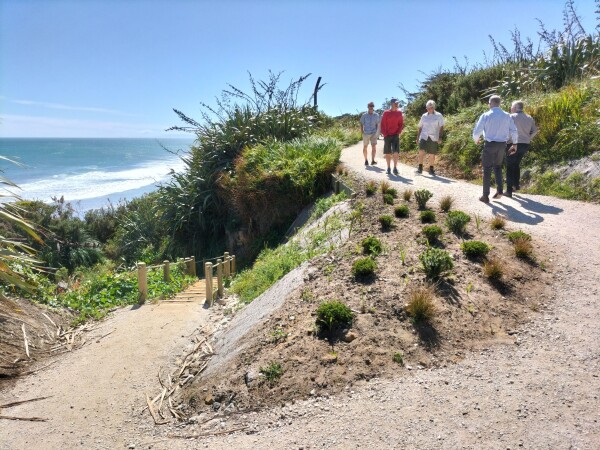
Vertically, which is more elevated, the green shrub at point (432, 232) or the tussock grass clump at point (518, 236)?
the green shrub at point (432, 232)

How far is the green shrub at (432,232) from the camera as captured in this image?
709 centimetres

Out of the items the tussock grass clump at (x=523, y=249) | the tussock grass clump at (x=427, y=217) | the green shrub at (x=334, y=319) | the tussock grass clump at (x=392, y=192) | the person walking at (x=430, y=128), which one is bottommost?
the green shrub at (x=334, y=319)

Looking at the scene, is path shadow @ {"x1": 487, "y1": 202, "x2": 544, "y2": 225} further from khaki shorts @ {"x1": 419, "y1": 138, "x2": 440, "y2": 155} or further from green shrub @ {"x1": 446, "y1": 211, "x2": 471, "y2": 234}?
khaki shorts @ {"x1": 419, "y1": 138, "x2": 440, "y2": 155}

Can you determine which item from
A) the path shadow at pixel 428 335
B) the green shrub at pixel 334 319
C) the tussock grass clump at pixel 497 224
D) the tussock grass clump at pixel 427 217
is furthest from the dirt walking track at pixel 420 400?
the tussock grass clump at pixel 427 217

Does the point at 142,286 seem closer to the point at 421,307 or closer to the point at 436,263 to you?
the point at 436,263

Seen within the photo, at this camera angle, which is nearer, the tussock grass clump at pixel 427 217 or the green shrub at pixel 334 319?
the green shrub at pixel 334 319

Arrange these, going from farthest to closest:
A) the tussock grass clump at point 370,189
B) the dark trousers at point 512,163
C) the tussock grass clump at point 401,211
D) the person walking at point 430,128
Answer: the person walking at point 430,128, the dark trousers at point 512,163, the tussock grass clump at point 370,189, the tussock grass clump at point 401,211

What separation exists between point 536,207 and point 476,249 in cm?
343

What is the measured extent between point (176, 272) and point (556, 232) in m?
8.16

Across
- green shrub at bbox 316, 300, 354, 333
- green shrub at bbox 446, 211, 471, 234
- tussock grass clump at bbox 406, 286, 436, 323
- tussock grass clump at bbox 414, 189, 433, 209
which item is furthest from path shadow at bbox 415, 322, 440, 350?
tussock grass clump at bbox 414, 189, 433, 209

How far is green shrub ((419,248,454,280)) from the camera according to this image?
240 inches

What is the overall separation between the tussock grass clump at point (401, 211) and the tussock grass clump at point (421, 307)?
2.74 metres

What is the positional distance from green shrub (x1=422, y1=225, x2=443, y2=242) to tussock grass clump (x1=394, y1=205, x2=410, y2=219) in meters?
1.01

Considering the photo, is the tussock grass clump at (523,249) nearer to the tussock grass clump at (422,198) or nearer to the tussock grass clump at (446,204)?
the tussock grass clump at (446,204)
